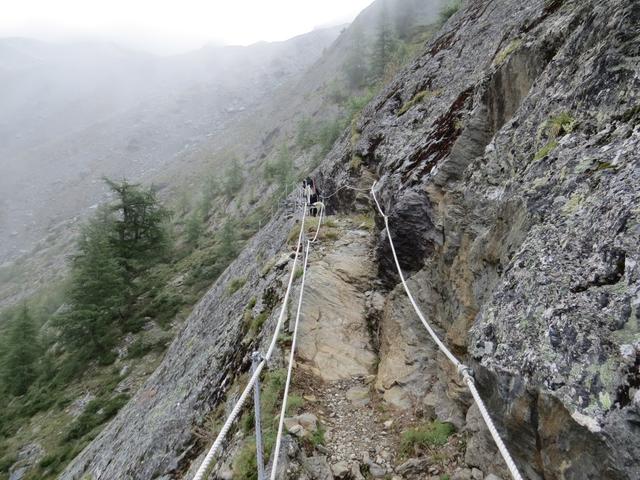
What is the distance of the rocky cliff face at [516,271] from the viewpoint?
3123 millimetres

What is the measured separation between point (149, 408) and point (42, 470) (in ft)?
35.8

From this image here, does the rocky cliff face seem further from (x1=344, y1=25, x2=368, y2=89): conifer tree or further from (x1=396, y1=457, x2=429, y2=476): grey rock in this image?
(x1=344, y1=25, x2=368, y2=89): conifer tree

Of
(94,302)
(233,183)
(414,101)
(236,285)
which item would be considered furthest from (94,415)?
(233,183)

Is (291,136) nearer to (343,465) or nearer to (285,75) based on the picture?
(343,465)

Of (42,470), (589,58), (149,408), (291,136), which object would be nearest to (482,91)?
(589,58)

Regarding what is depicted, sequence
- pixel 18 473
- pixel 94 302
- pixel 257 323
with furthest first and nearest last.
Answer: pixel 94 302 < pixel 18 473 < pixel 257 323

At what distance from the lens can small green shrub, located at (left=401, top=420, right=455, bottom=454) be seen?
199 inches

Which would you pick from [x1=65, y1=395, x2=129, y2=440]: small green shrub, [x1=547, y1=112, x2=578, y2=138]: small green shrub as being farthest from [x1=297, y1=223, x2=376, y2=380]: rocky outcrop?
[x1=65, y1=395, x2=129, y2=440]: small green shrub

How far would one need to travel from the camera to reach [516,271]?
4.44 metres

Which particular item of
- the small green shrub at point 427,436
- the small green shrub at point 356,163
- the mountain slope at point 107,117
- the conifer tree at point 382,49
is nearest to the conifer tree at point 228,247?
the small green shrub at point 356,163

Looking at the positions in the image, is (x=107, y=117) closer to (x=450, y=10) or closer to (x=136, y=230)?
(x=136, y=230)

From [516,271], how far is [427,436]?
8.01 feet

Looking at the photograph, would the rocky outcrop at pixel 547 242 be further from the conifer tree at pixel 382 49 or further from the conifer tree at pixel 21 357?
the conifer tree at pixel 382 49

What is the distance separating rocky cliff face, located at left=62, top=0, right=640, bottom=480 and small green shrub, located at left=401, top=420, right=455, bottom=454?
0.18 meters
